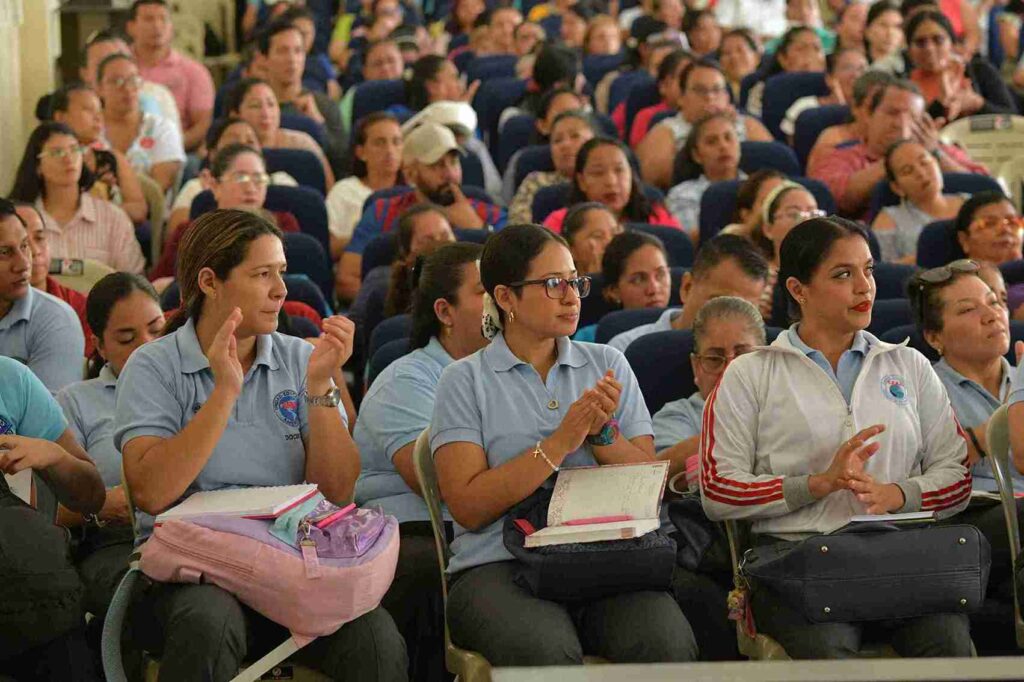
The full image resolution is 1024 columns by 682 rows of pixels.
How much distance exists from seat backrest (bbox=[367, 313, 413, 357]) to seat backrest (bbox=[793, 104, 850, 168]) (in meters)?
3.51

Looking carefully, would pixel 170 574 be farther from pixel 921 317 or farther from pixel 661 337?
pixel 921 317

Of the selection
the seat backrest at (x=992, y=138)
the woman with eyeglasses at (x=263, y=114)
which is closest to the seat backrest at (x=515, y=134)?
the woman with eyeglasses at (x=263, y=114)

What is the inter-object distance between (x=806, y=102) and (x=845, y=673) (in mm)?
6377

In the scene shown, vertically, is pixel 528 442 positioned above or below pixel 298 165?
above

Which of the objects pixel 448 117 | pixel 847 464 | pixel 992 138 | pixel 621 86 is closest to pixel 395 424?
pixel 847 464

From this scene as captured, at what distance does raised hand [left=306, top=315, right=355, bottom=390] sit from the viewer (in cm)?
290

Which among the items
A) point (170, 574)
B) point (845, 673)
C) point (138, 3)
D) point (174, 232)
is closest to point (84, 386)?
point (170, 574)

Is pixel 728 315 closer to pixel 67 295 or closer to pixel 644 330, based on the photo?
pixel 644 330

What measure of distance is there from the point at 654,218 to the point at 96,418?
265 centimetres

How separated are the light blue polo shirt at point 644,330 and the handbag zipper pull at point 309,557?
1394 millimetres

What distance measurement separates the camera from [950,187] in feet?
19.3

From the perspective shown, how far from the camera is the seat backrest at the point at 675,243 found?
5.20 metres

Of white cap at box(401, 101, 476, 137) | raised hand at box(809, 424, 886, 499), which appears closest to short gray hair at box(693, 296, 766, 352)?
raised hand at box(809, 424, 886, 499)

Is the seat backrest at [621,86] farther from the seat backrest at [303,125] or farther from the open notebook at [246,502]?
the open notebook at [246,502]
